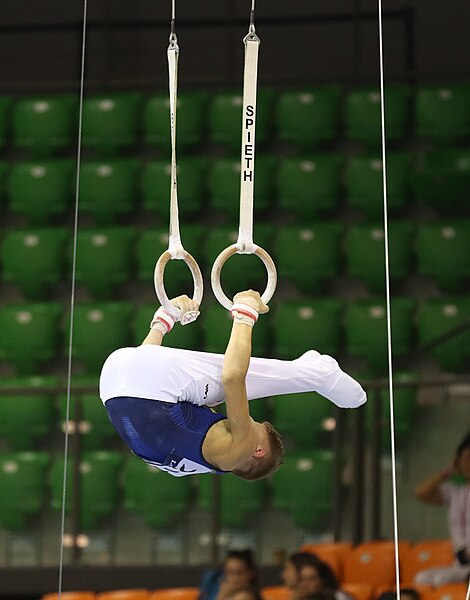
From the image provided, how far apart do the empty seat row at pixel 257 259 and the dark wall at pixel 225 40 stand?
1.10 m

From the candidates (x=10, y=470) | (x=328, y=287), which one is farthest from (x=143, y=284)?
(x=10, y=470)

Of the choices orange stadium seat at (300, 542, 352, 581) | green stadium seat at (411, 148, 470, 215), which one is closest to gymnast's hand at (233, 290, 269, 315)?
orange stadium seat at (300, 542, 352, 581)

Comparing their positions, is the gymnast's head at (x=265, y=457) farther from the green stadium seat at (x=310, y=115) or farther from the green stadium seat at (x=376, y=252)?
the green stadium seat at (x=310, y=115)

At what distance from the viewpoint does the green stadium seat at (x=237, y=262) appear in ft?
23.5

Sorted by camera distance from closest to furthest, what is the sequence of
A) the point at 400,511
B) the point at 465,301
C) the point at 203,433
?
the point at 203,433, the point at 400,511, the point at 465,301

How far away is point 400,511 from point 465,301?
1295 millimetres

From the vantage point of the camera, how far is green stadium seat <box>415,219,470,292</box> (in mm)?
7059

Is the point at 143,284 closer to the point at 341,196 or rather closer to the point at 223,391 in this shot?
the point at 341,196

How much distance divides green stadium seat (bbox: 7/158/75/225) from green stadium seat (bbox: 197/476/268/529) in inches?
80.4

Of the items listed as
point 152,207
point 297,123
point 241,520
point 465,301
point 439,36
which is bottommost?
point 241,520

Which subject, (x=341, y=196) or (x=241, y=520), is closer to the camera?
(x=241, y=520)

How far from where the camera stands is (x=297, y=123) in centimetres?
763

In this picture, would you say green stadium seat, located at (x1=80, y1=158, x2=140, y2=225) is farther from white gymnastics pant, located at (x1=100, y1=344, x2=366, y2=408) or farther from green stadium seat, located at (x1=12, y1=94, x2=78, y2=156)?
white gymnastics pant, located at (x1=100, y1=344, x2=366, y2=408)

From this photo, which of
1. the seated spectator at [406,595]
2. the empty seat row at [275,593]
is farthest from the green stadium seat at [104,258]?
the seated spectator at [406,595]
